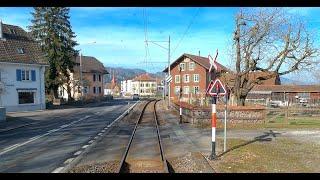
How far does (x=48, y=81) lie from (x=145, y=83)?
109097 mm

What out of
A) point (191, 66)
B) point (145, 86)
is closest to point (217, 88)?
point (191, 66)

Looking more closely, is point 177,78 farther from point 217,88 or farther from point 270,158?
point 270,158

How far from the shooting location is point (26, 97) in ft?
146

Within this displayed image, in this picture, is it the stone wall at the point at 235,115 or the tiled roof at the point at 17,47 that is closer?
the stone wall at the point at 235,115

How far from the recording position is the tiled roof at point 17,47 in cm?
4253

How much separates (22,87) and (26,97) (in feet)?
4.42

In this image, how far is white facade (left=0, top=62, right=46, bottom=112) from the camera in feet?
136

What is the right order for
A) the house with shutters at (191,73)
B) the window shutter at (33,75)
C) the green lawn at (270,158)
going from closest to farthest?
1. the green lawn at (270,158)
2. the window shutter at (33,75)
3. the house with shutters at (191,73)

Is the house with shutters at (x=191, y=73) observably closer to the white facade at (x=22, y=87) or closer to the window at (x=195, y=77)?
the window at (x=195, y=77)

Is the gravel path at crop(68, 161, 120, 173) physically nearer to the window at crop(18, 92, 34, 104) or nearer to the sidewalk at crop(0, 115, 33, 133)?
Result: the sidewalk at crop(0, 115, 33, 133)
